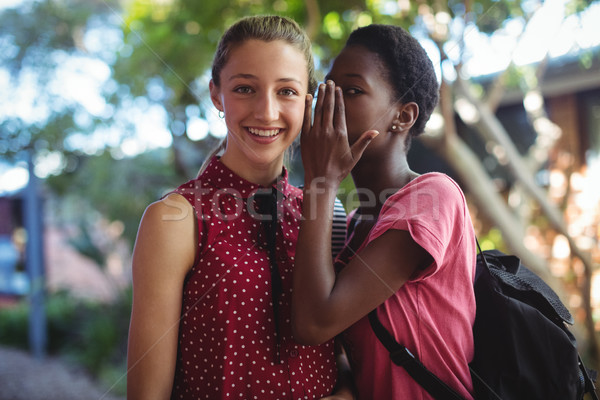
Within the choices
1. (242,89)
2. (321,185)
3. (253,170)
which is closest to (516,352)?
(321,185)

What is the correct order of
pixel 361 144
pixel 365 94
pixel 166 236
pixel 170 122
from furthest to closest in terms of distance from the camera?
pixel 170 122
pixel 365 94
pixel 361 144
pixel 166 236

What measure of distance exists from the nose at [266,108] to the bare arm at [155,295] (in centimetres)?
38

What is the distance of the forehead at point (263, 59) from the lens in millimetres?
1538

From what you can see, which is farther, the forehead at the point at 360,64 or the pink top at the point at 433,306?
the forehead at the point at 360,64

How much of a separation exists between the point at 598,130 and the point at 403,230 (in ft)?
21.3

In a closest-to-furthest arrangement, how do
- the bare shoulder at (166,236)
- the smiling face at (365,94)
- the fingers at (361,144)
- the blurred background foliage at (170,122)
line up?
A: the bare shoulder at (166,236) < the fingers at (361,144) < the smiling face at (365,94) < the blurred background foliage at (170,122)

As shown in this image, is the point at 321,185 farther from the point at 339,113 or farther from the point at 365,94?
the point at 365,94

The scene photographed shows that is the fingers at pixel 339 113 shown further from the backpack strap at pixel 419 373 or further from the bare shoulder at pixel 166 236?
the backpack strap at pixel 419 373

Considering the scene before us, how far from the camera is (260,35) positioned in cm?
156

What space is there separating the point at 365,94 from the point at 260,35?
0.38 meters

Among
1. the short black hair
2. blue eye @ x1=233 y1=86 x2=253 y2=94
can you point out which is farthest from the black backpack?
blue eye @ x1=233 y1=86 x2=253 y2=94

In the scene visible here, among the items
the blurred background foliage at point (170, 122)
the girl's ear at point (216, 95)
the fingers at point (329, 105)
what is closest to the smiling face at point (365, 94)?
the fingers at point (329, 105)

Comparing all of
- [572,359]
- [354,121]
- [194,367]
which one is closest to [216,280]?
[194,367]

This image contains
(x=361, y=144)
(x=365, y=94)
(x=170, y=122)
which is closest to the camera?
(x=361, y=144)
